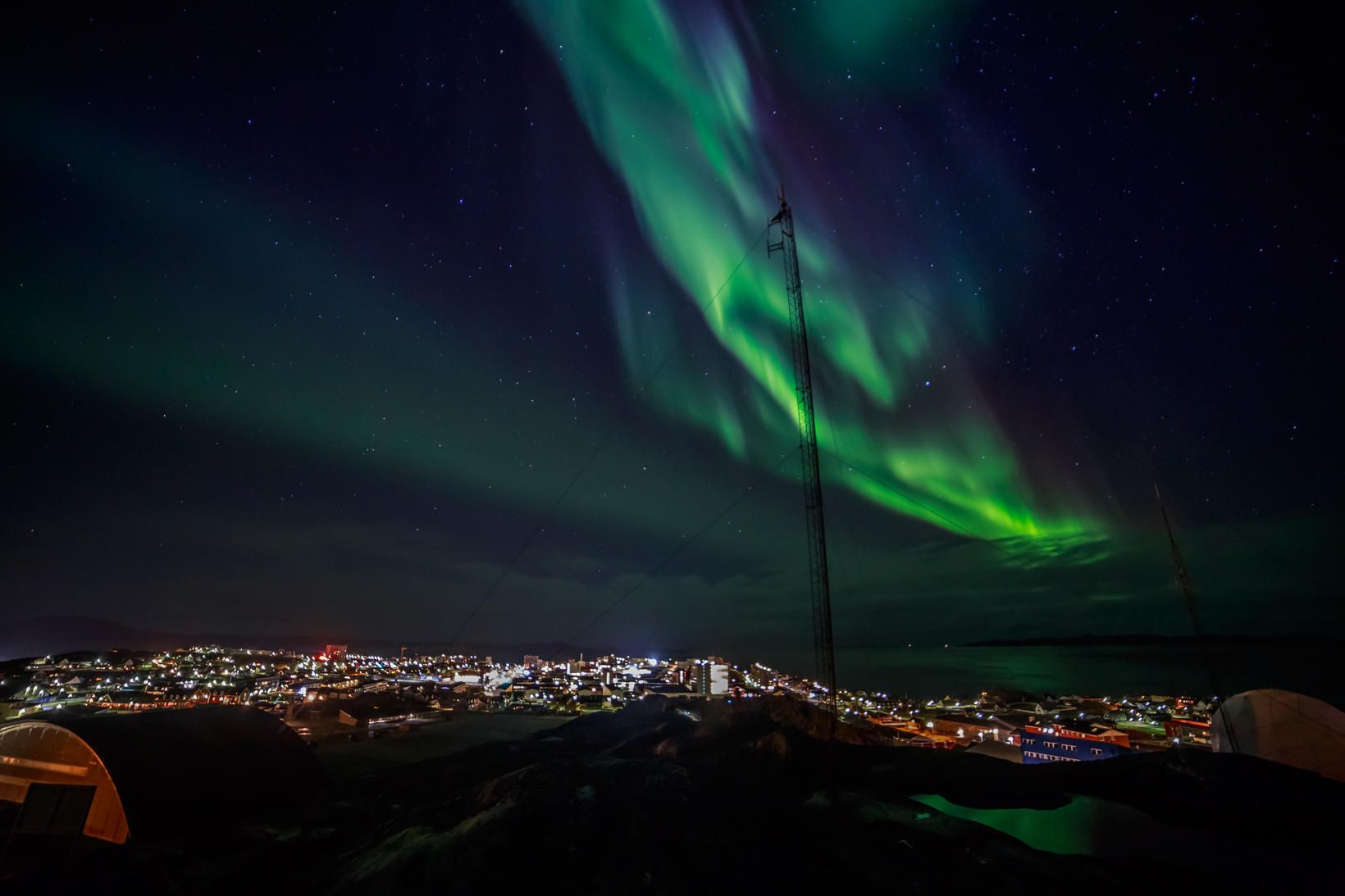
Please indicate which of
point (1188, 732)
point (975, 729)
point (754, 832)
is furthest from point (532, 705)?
point (1188, 732)

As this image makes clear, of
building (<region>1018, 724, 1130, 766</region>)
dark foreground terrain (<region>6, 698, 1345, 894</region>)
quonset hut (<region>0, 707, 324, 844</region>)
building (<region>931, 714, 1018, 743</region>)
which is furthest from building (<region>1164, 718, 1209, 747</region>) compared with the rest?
quonset hut (<region>0, 707, 324, 844</region>)

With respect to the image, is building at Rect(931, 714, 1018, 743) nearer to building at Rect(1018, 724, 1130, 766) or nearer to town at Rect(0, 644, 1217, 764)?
town at Rect(0, 644, 1217, 764)

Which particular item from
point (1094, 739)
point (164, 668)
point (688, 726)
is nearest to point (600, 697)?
point (688, 726)

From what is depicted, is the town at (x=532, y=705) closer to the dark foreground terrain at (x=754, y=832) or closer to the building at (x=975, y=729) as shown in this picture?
the building at (x=975, y=729)

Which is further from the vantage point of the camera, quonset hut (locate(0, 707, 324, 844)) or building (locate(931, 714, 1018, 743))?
building (locate(931, 714, 1018, 743))

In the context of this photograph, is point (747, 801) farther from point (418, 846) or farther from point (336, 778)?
point (336, 778)

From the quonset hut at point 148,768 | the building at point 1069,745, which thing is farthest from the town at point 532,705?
the quonset hut at point 148,768

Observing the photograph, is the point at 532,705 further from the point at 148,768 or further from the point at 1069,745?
the point at 1069,745
